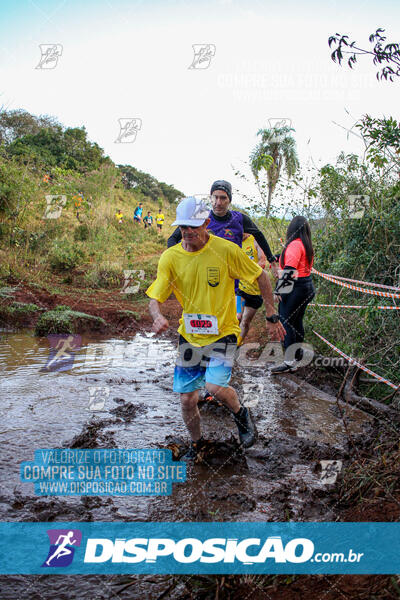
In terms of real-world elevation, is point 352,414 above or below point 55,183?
below

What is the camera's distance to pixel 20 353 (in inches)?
277

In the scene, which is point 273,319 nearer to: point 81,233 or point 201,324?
point 201,324

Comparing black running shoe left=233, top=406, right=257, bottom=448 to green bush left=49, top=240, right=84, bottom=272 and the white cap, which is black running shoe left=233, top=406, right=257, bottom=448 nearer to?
the white cap

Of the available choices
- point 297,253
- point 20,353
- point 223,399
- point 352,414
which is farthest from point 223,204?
point 20,353

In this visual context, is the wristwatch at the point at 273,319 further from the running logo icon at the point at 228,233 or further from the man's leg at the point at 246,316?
the man's leg at the point at 246,316

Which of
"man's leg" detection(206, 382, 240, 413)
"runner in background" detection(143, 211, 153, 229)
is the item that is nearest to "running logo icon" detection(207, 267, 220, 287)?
"man's leg" detection(206, 382, 240, 413)

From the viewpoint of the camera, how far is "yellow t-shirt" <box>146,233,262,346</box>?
3.38 metres

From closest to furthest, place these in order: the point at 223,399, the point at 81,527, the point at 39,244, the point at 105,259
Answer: the point at 81,527
the point at 223,399
the point at 39,244
the point at 105,259

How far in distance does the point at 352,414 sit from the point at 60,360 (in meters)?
4.38

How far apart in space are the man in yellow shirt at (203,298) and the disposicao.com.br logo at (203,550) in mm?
1130

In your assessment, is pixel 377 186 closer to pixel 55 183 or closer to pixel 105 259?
pixel 105 259

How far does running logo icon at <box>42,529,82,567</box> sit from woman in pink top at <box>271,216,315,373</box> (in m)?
4.01

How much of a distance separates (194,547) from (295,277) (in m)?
3.87

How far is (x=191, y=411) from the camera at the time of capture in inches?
140
